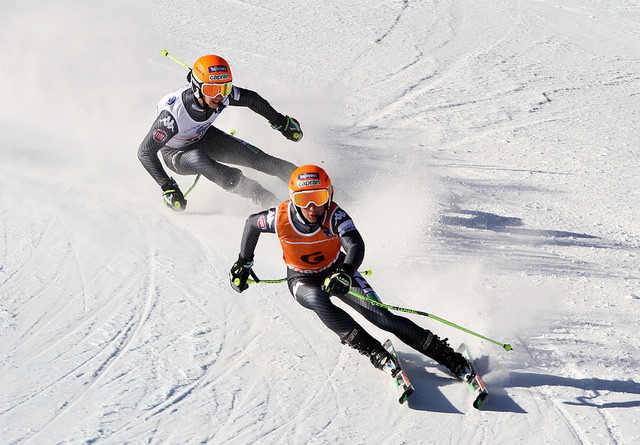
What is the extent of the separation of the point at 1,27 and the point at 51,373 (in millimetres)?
10317

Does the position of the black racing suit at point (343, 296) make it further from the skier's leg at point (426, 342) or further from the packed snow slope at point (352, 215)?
the packed snow slope at point (352, 215)

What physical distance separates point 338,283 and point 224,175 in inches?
137

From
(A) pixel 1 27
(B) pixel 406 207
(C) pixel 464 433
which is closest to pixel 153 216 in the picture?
(B) pixel 406 207

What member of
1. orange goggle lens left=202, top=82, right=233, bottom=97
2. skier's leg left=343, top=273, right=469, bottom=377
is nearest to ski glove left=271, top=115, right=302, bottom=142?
orange goggle lens left=202, top=82, right=233, bottom=97

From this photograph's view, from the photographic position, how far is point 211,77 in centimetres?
786

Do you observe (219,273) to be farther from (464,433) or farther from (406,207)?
(464,433)

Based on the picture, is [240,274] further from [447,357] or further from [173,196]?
[173,196]

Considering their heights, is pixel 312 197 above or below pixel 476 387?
above

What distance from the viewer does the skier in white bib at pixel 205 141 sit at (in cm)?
798

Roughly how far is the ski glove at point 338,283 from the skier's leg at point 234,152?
3545mm

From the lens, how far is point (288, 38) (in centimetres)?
1480

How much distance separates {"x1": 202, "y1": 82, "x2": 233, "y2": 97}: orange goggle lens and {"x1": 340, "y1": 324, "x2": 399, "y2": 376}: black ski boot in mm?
3683

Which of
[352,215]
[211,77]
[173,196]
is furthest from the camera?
[352,215]

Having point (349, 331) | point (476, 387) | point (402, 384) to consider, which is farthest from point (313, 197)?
point (476, 387)
